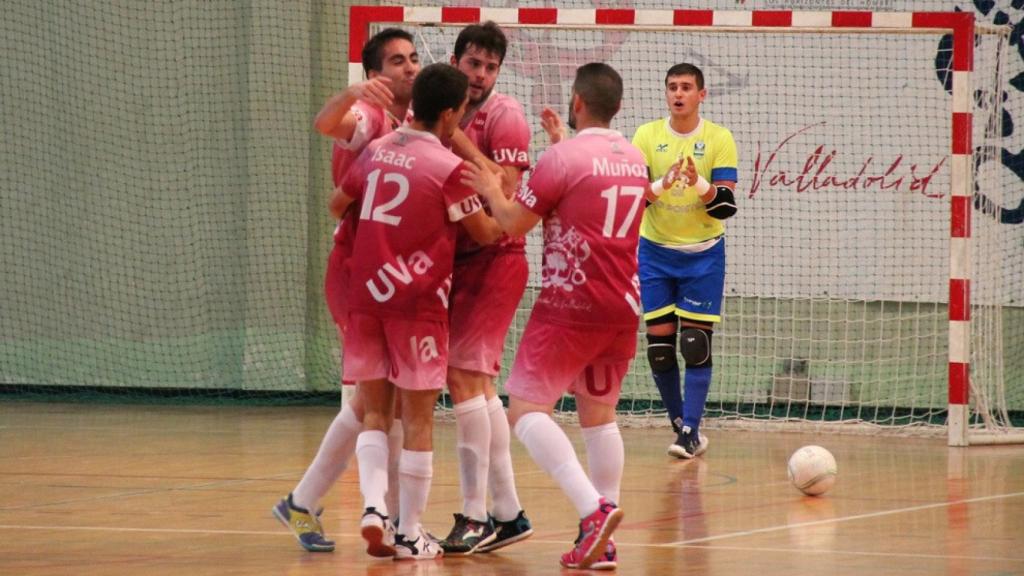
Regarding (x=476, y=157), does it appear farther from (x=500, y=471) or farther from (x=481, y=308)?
(x=500, y=471)

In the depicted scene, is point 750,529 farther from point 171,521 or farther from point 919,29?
point 919,29

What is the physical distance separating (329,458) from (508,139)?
4.54 feet

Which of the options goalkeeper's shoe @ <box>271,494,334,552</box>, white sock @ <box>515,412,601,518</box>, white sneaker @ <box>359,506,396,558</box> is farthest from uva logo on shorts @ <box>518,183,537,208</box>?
goalkeeper's shoe @ <box>271,494,334,552</box>

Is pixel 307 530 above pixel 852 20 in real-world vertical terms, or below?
below

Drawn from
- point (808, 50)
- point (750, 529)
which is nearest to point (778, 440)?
point (808, 50)

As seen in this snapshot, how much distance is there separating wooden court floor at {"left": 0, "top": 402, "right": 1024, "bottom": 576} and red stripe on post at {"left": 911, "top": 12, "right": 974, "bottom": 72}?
2514 mm

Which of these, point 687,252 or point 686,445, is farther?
point 687,252

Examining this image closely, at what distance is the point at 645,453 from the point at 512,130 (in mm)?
4268

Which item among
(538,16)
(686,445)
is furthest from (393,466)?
(538,16)

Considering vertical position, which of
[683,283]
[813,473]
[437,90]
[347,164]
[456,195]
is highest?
[437,90]

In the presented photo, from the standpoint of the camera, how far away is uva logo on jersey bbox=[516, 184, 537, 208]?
5.82 metres

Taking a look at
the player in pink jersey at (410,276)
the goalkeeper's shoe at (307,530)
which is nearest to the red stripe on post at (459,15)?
the player in pink jersey at (410,276)

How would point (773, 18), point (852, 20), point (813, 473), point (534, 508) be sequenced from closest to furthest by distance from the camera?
point (534, 508)
point (813, 473)
point (852, 20)
point (773, 18)

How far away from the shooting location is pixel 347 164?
6285mm
